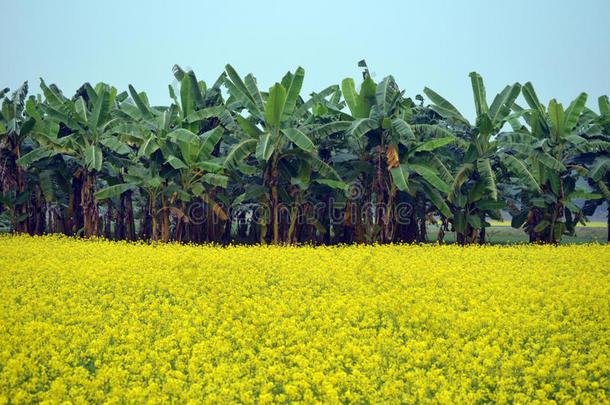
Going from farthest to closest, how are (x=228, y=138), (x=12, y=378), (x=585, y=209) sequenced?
(x=585, y=209), (x=228, y=138), (x=12, y=378)

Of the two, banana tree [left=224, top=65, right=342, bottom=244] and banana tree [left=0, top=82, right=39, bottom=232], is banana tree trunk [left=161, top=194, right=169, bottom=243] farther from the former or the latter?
banana tree [left=0, top=82, right=39, bottom=232]

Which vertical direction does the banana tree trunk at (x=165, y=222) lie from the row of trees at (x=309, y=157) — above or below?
below

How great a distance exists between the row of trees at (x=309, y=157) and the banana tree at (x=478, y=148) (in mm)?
54

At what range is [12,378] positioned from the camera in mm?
4914

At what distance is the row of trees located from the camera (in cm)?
1702

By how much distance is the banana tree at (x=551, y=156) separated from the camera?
58.6 feet

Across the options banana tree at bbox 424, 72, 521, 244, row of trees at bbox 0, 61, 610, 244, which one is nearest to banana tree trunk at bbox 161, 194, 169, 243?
row of trees at bbox 0, 61, 610, 244

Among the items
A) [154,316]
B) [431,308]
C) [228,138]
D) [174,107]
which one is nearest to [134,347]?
[154,316]

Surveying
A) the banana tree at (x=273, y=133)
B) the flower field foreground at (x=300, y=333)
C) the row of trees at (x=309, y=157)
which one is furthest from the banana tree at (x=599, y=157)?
the banana tree at (x=273, y=133)

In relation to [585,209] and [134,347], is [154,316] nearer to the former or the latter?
[134,347]

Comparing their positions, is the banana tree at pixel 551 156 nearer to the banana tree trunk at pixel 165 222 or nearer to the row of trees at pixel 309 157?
the row of trees at pixel 309 157

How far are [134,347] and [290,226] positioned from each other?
525 inches

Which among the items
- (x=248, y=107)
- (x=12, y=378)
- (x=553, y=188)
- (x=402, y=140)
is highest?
(x=248, y=107)

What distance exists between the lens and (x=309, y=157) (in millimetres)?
17234
